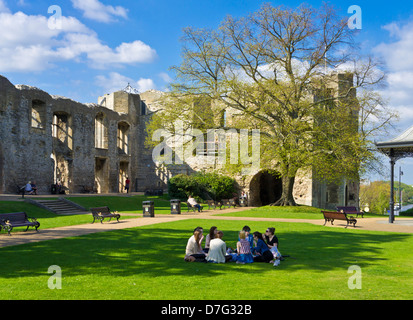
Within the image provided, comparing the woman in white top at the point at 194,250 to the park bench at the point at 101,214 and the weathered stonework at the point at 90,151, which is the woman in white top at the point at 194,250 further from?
the weathered stonework at the point at 90,151

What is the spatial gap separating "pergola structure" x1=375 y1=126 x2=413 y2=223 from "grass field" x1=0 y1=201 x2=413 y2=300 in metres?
6.98

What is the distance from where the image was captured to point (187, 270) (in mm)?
8305

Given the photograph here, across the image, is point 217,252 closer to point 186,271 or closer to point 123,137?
point 186,271

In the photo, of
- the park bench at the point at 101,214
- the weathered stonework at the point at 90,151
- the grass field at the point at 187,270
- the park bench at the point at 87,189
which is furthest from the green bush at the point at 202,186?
the grass field at the point at 187,270

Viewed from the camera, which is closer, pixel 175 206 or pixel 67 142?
pixel 175 206

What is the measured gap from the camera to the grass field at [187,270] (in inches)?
257

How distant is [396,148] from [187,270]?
53.0 feet

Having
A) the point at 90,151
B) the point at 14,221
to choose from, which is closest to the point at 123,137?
the point at 90,151

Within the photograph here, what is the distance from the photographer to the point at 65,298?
6.11 m

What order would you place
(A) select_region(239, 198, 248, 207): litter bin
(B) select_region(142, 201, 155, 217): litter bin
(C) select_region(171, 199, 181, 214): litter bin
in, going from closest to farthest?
1. (B) select_region(142, 201, 155, 217): litter bin
2. (C) select_region(171, 199, 181, 214): litter bin
3. (A) select_region(239, 198, 248, 207): litter bin

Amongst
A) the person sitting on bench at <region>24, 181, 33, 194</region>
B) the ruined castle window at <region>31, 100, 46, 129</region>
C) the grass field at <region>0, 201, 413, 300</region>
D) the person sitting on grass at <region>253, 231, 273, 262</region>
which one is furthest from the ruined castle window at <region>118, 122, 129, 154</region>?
the person sitting on grass at <region>253, 231, 273, 262</region>

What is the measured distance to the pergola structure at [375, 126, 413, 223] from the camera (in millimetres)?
19064

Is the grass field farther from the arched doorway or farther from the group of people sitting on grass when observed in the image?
the arched doorway
